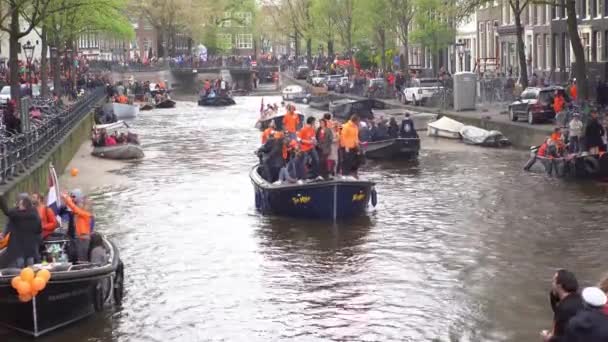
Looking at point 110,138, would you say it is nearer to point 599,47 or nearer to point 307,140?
point 307,140

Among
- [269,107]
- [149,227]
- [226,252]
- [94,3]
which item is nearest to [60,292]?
[226,252]

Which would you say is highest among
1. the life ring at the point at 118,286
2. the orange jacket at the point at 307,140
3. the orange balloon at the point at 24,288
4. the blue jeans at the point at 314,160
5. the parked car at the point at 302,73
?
the parked car at the point at 302,73

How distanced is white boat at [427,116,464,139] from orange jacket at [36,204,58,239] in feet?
96.5

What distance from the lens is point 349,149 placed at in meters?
25.6

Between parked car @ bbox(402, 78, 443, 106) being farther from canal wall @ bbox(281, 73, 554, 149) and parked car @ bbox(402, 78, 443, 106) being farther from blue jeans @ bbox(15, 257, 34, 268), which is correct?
blue jeans @ bbox(15, 257, 34, 268)

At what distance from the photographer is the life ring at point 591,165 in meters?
30.7

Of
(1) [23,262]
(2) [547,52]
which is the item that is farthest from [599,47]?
(1) [23,262]

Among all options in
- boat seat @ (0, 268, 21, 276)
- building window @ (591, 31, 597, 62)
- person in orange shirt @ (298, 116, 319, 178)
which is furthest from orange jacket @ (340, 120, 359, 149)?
building window @ (591, 31, 597, 62)

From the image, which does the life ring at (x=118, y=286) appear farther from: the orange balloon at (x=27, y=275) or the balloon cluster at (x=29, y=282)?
the orange balloon at (x=27, y=275)

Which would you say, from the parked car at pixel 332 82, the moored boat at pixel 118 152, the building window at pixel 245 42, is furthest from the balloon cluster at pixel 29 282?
the building window at pixel 245 42

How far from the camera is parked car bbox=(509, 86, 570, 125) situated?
4262 centimetres

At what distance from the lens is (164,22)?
116312 mm

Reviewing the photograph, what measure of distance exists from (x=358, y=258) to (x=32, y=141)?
35.9ft

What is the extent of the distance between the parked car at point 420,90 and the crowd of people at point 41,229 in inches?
1634
